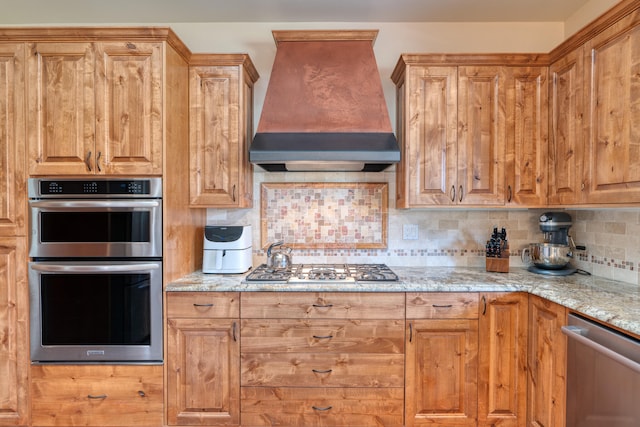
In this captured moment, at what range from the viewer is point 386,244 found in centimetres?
259

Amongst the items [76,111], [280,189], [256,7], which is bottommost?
[280,189]

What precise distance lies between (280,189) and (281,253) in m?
0.51

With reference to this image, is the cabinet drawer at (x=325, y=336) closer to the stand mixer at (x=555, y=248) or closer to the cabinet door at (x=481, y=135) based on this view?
the cabinet door at (x=481, y=135)

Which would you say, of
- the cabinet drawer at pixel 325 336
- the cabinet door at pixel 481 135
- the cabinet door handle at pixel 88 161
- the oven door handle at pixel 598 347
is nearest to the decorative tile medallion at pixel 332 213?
the cabinet door at pixel 481 135

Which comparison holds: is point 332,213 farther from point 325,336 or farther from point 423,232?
point 325,336

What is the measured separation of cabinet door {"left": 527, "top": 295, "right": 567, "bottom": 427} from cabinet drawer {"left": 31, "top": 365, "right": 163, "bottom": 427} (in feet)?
7.05

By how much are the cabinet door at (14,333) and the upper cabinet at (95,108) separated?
1.72ft

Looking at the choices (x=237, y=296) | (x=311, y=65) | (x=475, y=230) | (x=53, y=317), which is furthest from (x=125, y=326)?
(x=475, y=230)

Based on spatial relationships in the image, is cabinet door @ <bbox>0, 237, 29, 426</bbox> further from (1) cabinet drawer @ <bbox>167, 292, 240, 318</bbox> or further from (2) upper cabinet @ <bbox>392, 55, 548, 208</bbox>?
(2) upper cabinet @ <bbox>392, 55, 548, 208</bbox>

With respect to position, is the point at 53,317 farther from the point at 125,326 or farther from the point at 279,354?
the point at 279,354

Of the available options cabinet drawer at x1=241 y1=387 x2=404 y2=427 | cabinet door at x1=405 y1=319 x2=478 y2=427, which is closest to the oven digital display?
cabinet drawer at x1=241 y1=387 x2=404 y2=427

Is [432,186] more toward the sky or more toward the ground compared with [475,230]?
more toward the sky

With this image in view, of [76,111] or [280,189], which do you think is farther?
[280,189]

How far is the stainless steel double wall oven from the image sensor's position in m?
1.93
